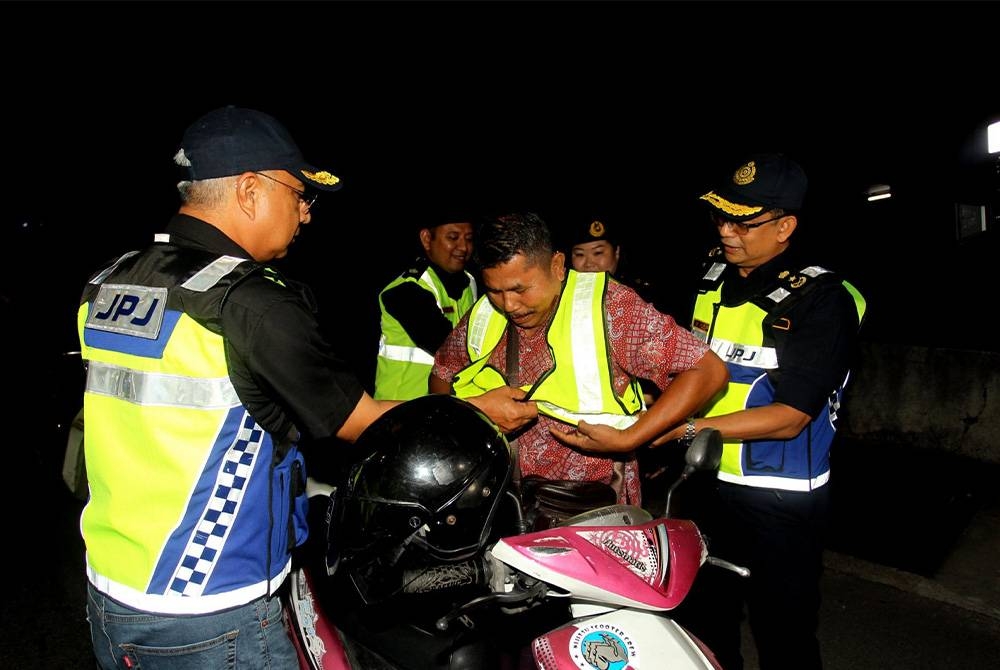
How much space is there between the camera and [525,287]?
2305 millimetres

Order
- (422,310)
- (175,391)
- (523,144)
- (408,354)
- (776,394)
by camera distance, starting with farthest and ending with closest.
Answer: (523,144) < (408,354) < (422,310) < (776,394) < (175,391)

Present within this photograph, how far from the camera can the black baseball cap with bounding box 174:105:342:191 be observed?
160cm

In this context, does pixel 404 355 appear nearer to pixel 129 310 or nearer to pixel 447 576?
pixel 447 576

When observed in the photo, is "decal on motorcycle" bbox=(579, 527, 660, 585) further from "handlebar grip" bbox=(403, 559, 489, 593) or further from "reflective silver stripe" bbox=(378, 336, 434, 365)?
"reflective silver stripe" bbox=(378, 336, 434, 365)

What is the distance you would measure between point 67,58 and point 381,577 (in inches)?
332

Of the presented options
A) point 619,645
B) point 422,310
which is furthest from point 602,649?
point 422,310

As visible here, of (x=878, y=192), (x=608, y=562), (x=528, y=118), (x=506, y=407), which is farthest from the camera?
(x=878, y=192)

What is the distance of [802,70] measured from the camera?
31.1 feet

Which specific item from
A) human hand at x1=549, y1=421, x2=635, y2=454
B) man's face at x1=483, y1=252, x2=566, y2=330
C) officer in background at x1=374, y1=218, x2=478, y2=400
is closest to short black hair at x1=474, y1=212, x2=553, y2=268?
man's face at x1=483, y1=252, x2=566, y2=330

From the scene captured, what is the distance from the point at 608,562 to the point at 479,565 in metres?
0.40

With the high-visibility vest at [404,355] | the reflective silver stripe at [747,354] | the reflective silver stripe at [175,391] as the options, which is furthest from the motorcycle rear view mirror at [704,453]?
the high-visibility vest at [404,355]

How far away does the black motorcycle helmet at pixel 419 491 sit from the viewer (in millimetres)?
1587

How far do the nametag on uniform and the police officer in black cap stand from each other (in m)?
1.80

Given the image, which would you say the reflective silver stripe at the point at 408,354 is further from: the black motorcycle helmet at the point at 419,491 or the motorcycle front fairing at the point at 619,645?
the motorcycle front fairing at the point at 619,645
